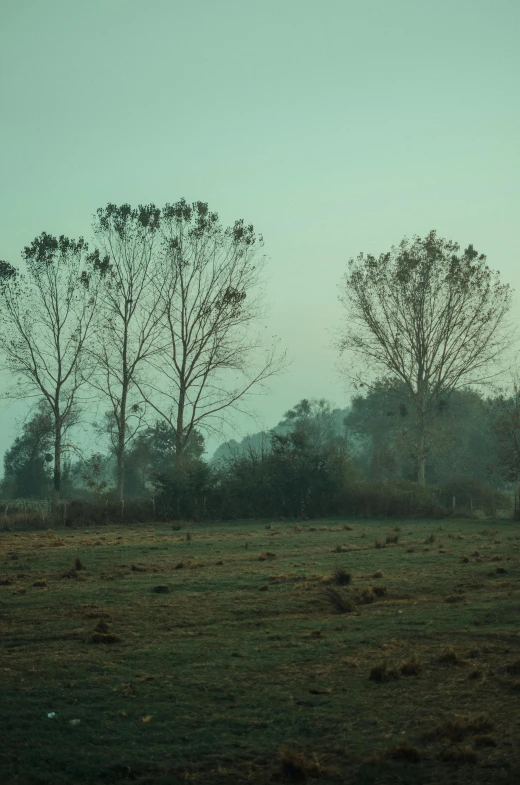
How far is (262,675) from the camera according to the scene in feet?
27.3

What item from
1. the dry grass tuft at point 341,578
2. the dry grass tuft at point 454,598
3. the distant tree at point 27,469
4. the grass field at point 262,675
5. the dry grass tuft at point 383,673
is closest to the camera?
the grass field at point 262,675

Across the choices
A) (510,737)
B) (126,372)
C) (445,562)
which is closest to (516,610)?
(510,737)

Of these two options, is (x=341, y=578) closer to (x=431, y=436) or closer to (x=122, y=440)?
(x=122, y=440)

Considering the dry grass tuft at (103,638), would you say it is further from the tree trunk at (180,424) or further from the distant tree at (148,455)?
the distant tree at (148,455)

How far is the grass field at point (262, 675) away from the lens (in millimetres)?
5879

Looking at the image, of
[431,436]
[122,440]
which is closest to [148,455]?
[122,440]

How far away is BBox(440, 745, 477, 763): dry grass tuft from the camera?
5777 mm

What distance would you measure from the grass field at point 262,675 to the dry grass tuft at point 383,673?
3 centimetres

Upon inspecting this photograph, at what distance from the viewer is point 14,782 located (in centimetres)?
558

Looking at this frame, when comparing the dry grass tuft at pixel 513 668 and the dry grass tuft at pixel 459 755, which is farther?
the dry grass tuft at pixel 513 668

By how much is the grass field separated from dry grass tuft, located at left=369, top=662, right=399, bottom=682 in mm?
31

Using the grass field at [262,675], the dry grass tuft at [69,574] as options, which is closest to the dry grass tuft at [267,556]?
the grass field at [262,675]

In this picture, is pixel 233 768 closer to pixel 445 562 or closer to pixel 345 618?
pixel 345 618

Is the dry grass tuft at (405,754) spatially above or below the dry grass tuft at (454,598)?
below
